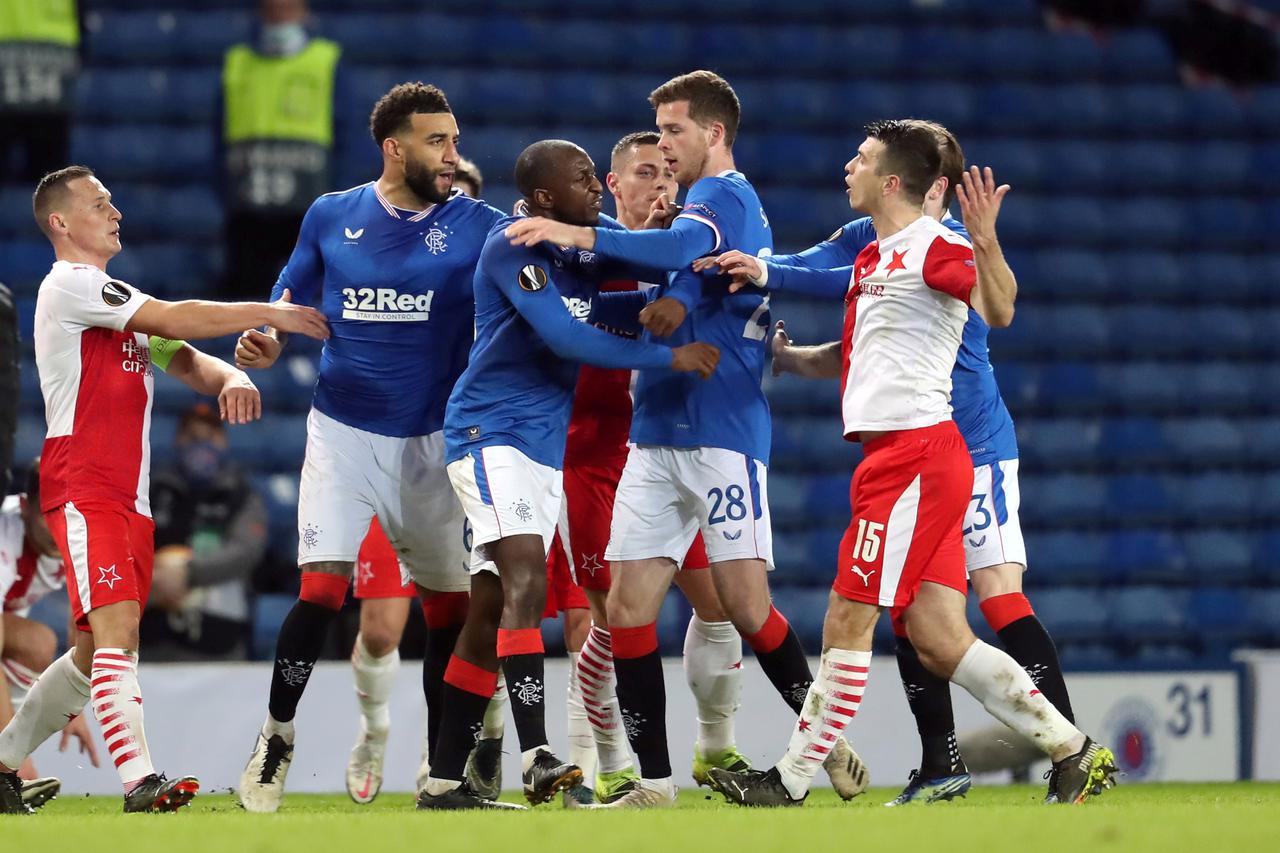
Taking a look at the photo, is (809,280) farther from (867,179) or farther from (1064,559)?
(1064,559)

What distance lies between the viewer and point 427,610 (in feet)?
20.2

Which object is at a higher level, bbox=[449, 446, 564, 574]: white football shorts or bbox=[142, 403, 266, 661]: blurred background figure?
bbox=[449, 446, 564, 574]: white football shorts

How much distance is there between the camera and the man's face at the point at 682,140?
19.2ft

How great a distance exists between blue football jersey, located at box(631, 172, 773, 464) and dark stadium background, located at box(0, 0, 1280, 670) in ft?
14.7

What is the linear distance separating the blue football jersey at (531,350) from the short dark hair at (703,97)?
24.0 inches

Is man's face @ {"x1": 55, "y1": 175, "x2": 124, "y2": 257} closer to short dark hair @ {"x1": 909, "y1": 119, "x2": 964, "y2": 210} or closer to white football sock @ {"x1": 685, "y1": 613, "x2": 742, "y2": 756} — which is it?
white football sock @ {"x1": 685, "y1": 613, "x2": 742, "y2": 756}

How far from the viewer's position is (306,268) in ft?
20.0

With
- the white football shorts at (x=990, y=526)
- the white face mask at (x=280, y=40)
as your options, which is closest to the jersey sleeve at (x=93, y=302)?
the white football shorts at (x=990, y=526)

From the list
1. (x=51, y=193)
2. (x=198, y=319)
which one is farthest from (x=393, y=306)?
(x=51, y=193)

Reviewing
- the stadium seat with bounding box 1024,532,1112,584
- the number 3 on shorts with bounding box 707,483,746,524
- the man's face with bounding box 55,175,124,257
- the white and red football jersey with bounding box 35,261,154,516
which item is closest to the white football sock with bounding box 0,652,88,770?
the white and red football jersey with bounding box 35,261,154,516

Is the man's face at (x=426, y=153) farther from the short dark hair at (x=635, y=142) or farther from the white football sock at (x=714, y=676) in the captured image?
the white football sock at (x=714, y=676)

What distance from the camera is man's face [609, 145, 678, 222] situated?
Result: 21.5ft

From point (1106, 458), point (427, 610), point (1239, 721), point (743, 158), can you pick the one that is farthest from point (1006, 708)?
point (743, 158)

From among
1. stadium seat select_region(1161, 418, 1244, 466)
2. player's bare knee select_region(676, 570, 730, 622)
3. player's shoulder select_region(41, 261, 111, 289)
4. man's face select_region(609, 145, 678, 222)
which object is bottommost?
player's bare knee select_region(676, 570, 730, 622)
